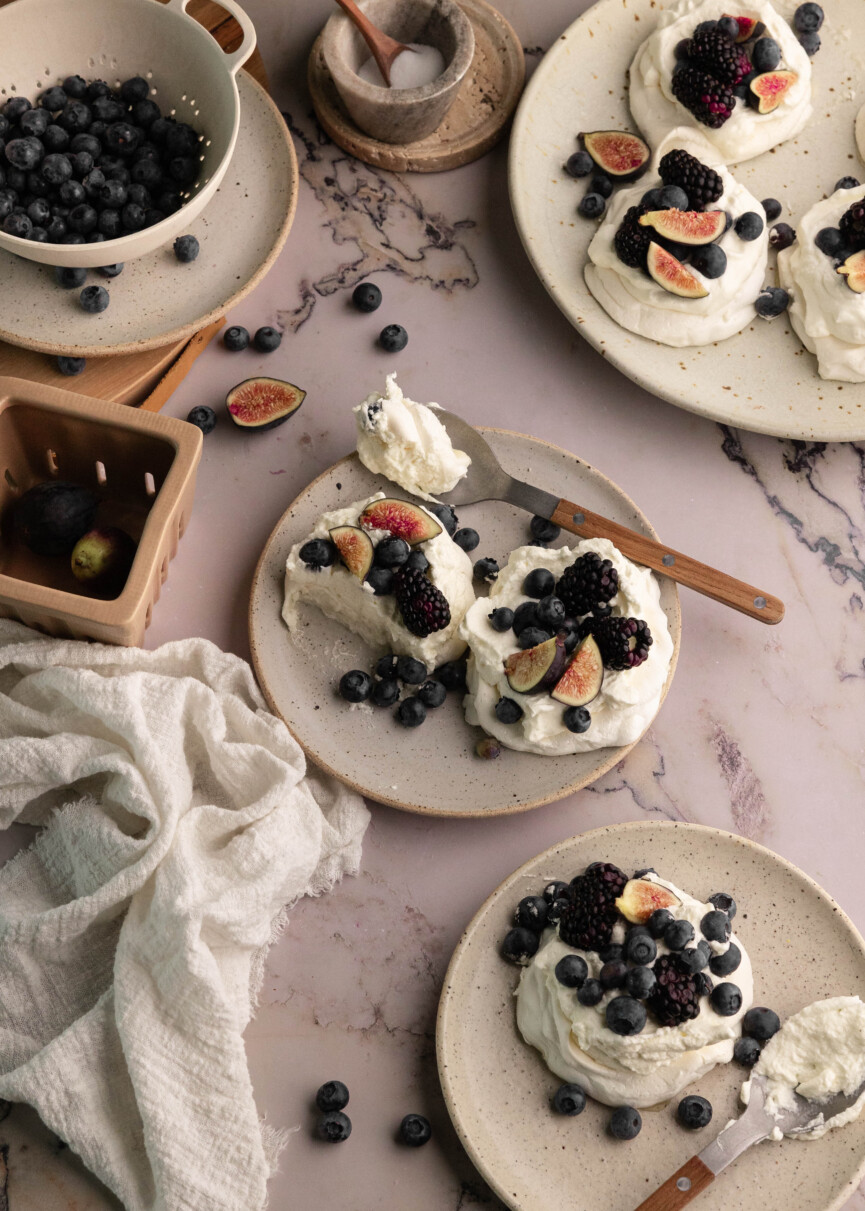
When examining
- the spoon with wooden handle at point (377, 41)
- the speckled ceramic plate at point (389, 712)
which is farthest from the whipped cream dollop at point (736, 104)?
the speckled ceramic plate at point (389, 712)

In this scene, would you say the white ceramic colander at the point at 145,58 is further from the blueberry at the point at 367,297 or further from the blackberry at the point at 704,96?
the blackberry at the point at 704,96

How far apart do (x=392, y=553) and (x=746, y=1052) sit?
1147 mm

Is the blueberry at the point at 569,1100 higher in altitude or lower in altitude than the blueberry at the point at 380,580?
lower

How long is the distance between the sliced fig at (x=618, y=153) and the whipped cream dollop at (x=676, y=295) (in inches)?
2.6

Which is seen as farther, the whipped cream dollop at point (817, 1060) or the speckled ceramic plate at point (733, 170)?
the speckled ceramic plate at point (733, 170)

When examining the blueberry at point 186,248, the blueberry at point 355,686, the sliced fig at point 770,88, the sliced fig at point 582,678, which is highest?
the sliced fig at point 770,88

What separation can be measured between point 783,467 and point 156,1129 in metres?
1.92

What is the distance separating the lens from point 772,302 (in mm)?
2615

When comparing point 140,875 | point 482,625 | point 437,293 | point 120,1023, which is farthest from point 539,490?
point 120,1023

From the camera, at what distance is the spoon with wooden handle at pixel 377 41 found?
2.66 m

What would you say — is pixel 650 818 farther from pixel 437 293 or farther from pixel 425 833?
pixel 437 293

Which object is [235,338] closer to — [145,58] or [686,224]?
[145,58]

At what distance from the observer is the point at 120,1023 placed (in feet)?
6.77

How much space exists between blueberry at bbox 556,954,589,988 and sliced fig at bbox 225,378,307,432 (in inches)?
51.2
